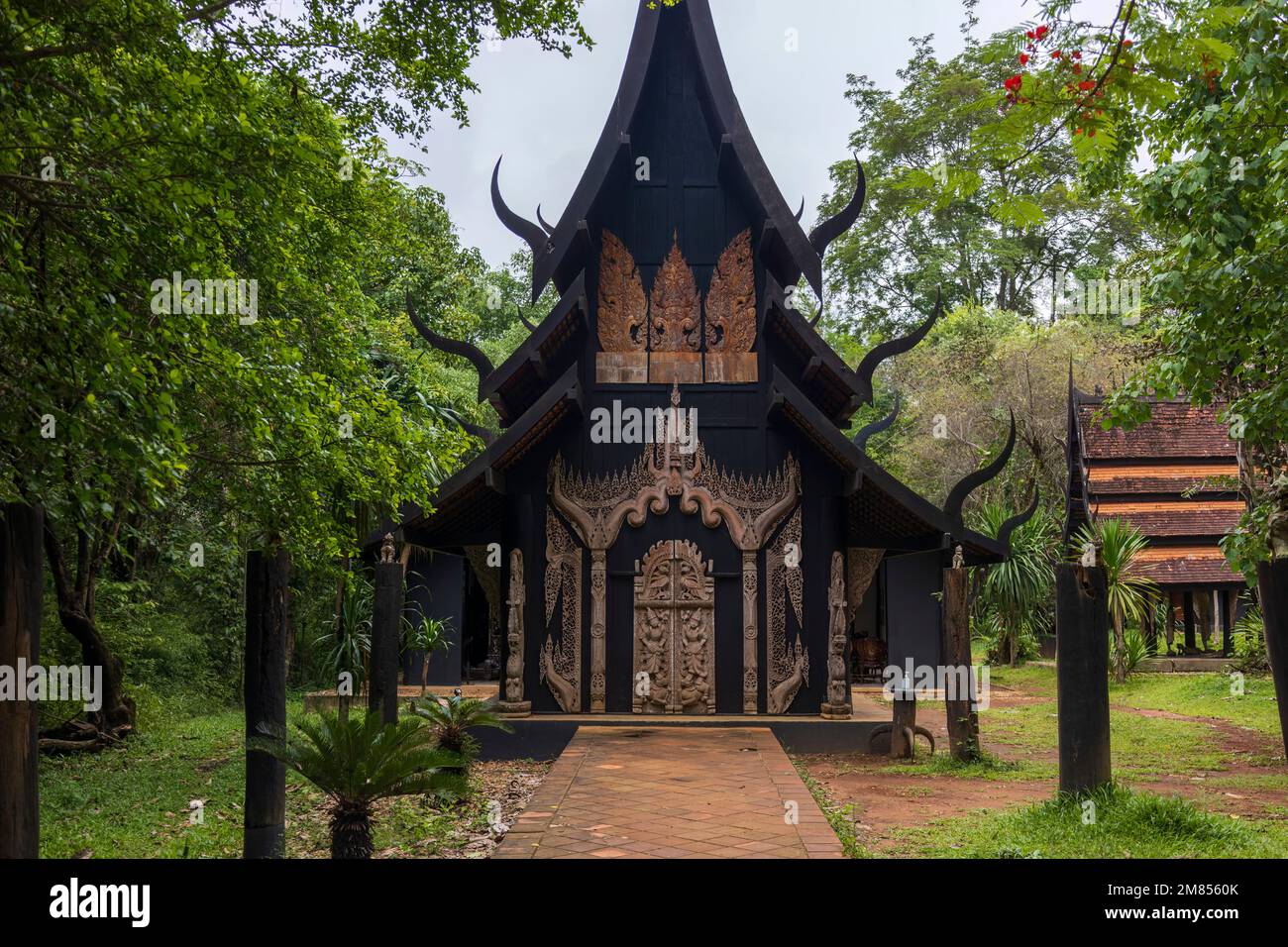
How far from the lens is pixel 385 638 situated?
32.4 ft

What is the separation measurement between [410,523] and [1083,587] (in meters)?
7.88

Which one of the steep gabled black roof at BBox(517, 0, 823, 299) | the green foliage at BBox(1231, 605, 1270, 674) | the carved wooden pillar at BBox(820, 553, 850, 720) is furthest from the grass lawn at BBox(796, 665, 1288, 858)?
the steep gabled black roof at BBox(517, 0, 823, 299)

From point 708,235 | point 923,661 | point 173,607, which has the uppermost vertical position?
point 708,235

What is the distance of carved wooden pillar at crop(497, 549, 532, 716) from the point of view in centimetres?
1256

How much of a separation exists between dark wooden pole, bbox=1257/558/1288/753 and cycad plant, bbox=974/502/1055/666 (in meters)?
14.4

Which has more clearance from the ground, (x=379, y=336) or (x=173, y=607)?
(x=379, y=336)

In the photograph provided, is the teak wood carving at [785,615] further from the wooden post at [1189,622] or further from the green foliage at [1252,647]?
the wooden post at [1189,622]

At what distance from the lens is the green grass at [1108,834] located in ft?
22.4

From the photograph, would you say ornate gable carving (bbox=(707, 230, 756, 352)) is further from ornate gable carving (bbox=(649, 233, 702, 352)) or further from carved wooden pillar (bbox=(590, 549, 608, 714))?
carved wooden pillar (bbox=(590, 549, 608, 714))

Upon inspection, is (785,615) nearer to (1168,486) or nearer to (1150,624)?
(1168,486)

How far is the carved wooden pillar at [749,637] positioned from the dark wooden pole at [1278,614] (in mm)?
6142
